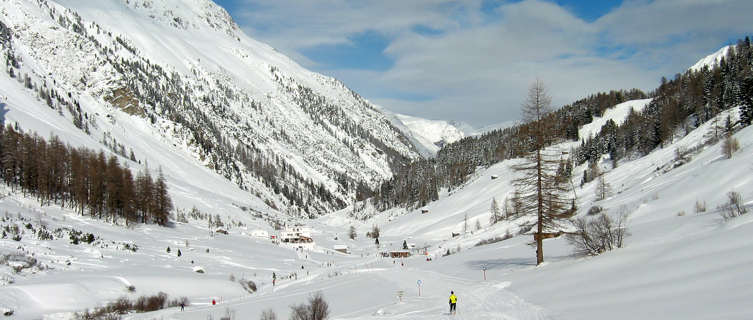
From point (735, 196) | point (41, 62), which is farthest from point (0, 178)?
point (41, 62)

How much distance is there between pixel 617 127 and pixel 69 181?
4934 inches

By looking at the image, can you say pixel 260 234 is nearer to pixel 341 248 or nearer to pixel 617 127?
pixel 341 248

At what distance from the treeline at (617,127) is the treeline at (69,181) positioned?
184 ft

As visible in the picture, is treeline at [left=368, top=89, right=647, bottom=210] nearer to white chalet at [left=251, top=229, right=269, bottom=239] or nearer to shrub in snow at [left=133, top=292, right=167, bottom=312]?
white chalet at [left=251, top=229, right=269, bottom=239]

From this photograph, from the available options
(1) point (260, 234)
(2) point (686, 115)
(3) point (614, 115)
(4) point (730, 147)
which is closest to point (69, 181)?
(1) point (260, 234)

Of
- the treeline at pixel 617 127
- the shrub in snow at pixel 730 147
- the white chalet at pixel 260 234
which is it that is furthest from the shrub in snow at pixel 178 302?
the white chalet at pixel 260 234

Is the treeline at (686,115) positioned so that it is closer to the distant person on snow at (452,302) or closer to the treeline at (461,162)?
the treeline at (461,162)

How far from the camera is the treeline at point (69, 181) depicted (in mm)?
62750

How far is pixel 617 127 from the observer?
12631cm

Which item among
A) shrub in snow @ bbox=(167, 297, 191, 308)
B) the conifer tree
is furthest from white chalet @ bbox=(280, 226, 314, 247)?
→ shrub in snow @ bbox=(167, 297, 191, 308)

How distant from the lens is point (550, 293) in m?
20.1

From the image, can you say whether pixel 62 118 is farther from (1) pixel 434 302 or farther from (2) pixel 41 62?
(1) pixel 434 302

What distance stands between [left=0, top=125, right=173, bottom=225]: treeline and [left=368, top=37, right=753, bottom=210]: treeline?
5614cm

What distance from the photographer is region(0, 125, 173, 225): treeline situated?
62750 millimetres
